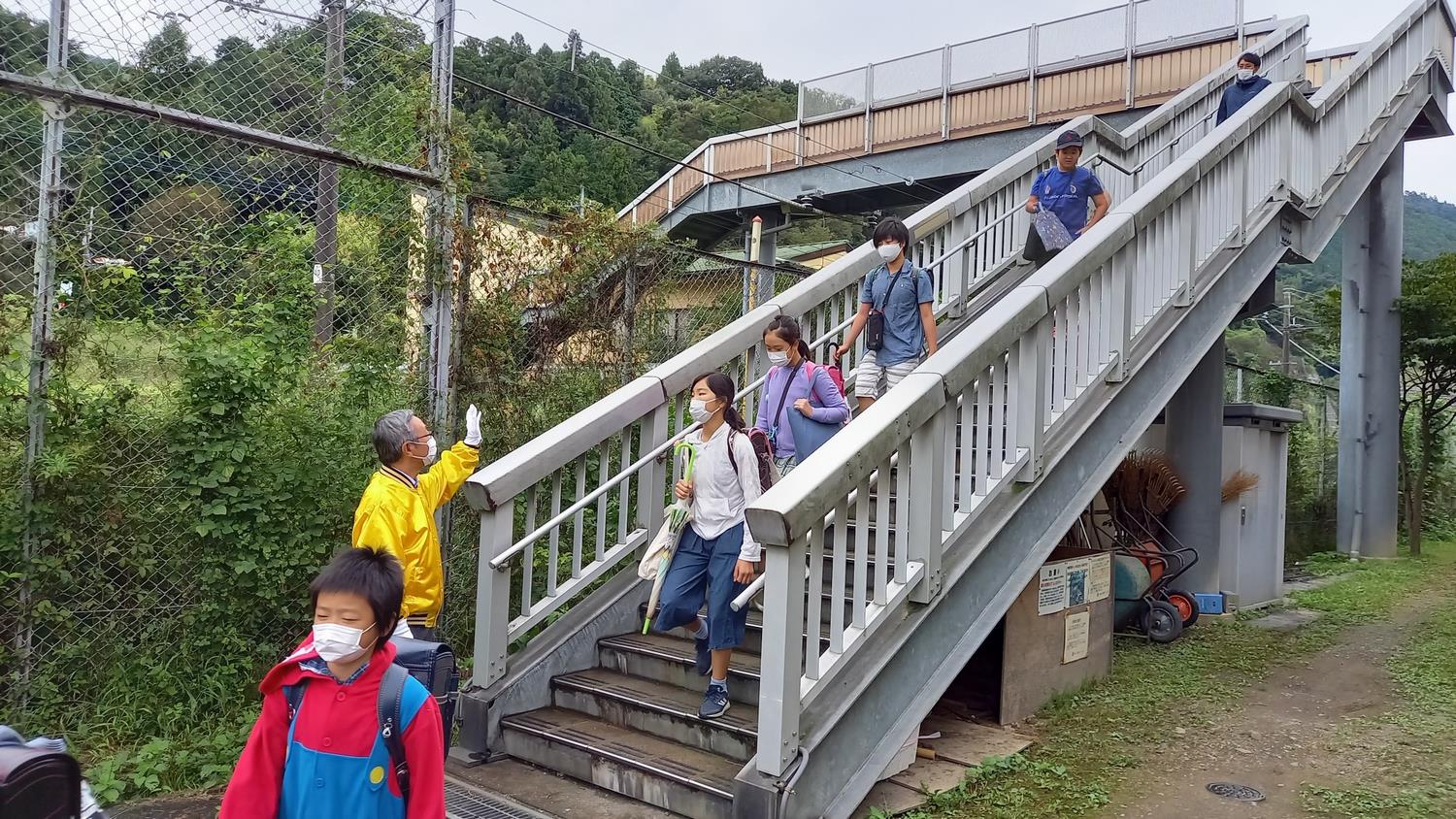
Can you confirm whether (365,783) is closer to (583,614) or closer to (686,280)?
(583,614)

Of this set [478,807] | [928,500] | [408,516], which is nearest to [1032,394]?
[928,500]

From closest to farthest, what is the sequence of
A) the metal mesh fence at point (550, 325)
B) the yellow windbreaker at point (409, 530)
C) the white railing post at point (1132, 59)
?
1. the yellow windbreaker at point (409, 530)
2. the metal mesh fence at point (550, 325)
3. the white railing post at point (1132, 59)

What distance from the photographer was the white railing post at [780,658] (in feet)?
12.1

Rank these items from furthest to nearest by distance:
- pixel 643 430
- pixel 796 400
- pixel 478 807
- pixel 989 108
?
pixel 989 108, pixel 643 430, pixel 796 400, pixel 478 807

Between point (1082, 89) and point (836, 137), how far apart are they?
14.7 ft

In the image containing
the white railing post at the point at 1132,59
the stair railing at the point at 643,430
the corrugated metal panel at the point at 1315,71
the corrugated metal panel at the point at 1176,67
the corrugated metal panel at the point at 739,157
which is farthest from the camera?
the corrugated metal panel at the point at 739,157

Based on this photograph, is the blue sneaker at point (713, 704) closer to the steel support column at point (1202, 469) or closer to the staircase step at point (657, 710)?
the staircase step at point (657, 710)

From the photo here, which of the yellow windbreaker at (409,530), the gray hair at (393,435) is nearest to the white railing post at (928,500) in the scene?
the yellow windbreaker at (409,530)

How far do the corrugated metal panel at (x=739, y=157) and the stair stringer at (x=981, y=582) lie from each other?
458 inches

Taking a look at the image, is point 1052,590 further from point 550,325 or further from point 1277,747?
point 550,325

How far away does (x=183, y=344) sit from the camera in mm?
4660

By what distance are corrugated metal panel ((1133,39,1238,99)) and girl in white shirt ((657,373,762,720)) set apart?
11.0m

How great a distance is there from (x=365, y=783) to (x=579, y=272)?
466 centimetres

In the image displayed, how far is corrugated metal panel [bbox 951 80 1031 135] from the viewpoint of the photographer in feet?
46.0
